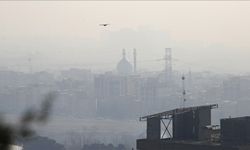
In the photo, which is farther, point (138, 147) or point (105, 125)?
point (105, 125)

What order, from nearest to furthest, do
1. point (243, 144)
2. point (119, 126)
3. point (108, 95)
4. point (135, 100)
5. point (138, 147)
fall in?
point (243, 144), point (138, 147), point (119, 126), point (135, 100), point (108, 95)

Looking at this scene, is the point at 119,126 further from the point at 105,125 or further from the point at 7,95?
the point at 7,95

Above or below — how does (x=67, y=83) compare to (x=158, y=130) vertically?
above

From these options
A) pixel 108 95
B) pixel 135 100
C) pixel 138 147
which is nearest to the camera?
pixel 138 147

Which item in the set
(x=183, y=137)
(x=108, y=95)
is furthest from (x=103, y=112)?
(x=183, y=137)

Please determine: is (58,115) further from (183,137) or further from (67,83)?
(183,137)

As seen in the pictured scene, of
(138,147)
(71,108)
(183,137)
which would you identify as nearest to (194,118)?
(183,137)
